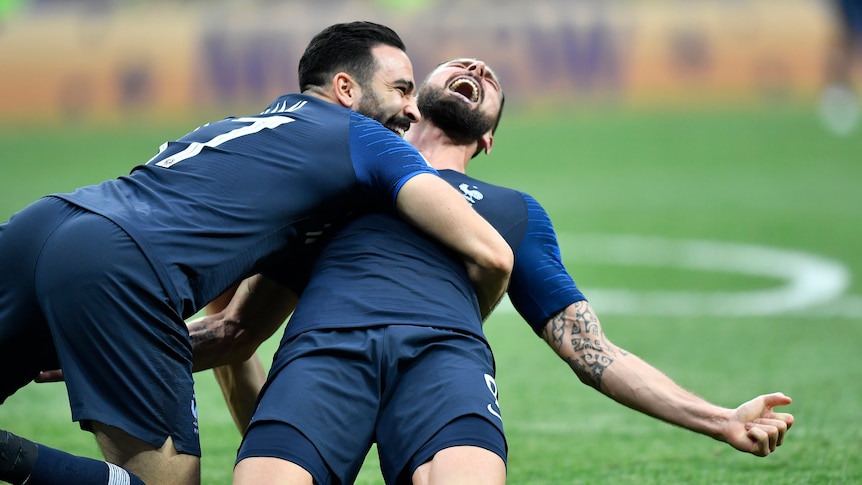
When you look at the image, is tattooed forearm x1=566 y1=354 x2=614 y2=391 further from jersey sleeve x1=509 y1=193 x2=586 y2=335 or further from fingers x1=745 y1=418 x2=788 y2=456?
fingers x1=745 y1=418 x2=788 y2=456

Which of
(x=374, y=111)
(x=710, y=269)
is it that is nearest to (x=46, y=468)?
(x=374, y=111)

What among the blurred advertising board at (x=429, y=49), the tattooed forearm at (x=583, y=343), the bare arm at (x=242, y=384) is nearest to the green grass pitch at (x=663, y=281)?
the bare arm at (x=242, y=384)

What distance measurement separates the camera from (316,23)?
21.5 meters

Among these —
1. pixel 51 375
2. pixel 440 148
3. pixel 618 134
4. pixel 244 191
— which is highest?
pixel 244 191

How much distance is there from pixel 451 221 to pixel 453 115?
1.00 m

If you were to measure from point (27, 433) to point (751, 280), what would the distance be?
7.37 metres

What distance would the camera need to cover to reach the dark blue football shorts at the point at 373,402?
381cm

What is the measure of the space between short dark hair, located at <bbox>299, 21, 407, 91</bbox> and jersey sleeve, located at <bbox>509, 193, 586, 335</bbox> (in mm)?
910

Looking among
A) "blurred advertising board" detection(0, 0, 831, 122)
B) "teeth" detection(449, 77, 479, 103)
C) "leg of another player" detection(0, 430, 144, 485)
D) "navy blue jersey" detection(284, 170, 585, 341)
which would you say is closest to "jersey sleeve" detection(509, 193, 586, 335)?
"navy blue jersey" detection(284, 170, 585, 341)

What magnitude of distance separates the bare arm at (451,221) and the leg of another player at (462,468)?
2.33ft

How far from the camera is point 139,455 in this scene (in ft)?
12.8

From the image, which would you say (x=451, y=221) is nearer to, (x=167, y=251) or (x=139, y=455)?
(x=167, y=251)

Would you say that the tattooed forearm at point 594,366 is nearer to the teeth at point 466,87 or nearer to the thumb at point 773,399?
the thumb at point 773,399

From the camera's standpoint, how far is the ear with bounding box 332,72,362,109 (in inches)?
177
